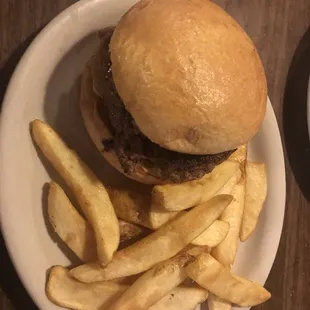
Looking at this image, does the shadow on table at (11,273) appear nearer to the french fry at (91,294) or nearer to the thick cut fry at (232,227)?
the french fry at (91,294)

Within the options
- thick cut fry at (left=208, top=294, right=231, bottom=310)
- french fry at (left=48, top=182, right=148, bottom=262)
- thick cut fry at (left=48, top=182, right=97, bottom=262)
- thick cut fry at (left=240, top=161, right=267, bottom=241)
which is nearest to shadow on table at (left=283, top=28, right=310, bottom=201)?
thick cut fry at (left=240, top=161, right=267, bottom=241)

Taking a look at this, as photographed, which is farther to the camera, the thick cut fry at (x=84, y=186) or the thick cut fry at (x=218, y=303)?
the thick cut fry at (x=218, y=303)

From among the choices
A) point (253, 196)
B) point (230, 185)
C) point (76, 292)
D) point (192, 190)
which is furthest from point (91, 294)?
point (253, 196)

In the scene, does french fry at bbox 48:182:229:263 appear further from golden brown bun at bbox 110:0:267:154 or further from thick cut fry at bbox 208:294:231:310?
golden brown bun at bbox 110:0:267:154

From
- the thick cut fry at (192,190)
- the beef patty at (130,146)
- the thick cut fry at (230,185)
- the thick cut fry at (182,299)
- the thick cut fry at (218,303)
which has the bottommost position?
the thick cut fry at (218,303)

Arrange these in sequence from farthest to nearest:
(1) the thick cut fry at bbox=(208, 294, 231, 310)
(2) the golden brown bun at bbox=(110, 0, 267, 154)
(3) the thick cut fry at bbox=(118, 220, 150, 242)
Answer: (1) the thick cut fry at bbox=(208, 294, 231, 310), (3) the thick cut fry at bbox=(118, 220, 150, 242), (2) the golden brown bun at bbox=(110, 0, 267, 154)

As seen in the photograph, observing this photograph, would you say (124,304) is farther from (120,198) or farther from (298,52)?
(298,52)

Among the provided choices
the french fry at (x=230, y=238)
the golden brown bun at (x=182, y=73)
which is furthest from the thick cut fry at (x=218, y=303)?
the golden brown bun at (x=182, y=73)

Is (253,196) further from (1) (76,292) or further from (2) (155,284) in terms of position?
Result: (1) (76,292)

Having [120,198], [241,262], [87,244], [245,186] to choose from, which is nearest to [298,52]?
[245,186]
